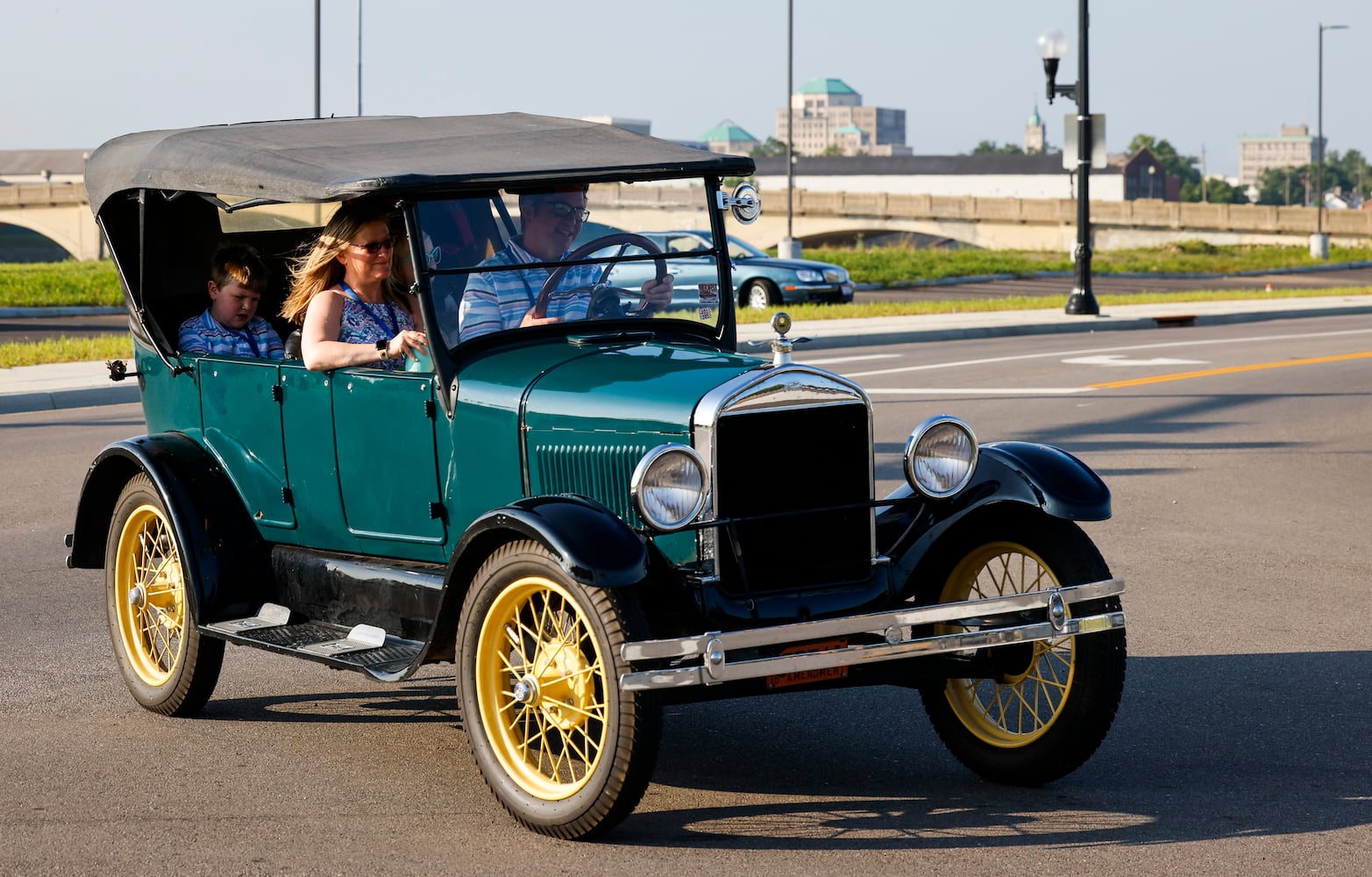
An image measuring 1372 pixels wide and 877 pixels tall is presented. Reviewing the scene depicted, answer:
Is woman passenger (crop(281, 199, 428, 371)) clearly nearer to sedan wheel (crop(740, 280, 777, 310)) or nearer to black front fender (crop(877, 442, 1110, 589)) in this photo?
black front fender (crop(877, 442, 1110, 589))

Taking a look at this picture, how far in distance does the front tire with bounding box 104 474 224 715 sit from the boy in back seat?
0.57 metres

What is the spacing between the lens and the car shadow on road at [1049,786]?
4699 millimetres

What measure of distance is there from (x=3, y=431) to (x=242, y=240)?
8.08 m

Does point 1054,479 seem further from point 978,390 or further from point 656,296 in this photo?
point 978,390

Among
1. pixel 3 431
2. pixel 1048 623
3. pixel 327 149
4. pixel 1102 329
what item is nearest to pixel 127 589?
pixel 327 149

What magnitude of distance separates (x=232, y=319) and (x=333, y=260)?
0.86 meters

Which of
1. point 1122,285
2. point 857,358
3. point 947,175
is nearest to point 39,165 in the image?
point 947,175

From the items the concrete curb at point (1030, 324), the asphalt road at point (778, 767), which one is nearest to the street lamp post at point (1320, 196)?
the concrete curb at point (1030, 324)

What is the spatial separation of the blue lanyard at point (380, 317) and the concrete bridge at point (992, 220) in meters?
57.5

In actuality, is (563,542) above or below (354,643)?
above

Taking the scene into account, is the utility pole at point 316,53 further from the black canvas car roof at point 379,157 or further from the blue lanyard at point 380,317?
the blue lanyard at point 380,317

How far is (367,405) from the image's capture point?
18.3 feet

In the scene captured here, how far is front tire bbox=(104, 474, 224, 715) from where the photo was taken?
598 cm

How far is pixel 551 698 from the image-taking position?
473 centimetres
